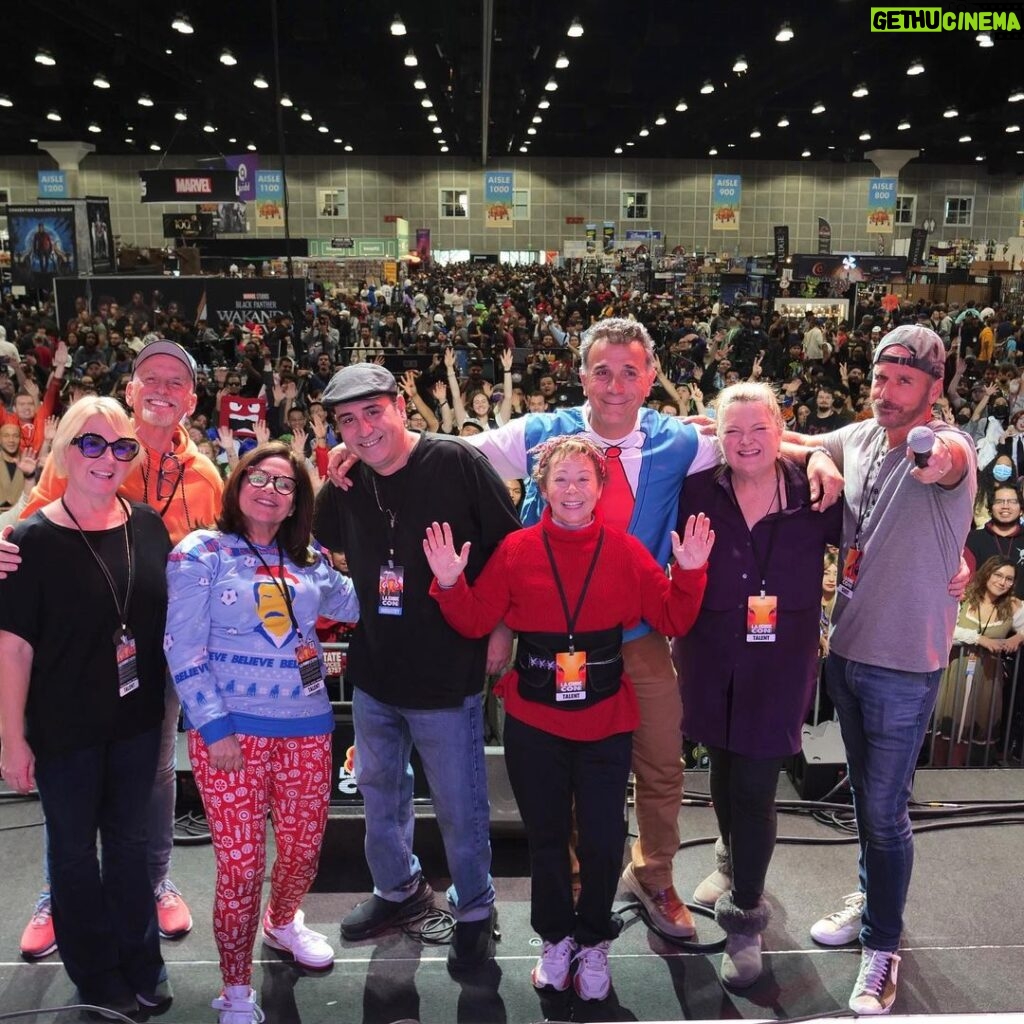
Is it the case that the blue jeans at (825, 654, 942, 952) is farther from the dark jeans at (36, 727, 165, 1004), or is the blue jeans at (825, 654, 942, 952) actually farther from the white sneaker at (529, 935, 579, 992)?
the dark jeans at (36, 727, 165, 1004)

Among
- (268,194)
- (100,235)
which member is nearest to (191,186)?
(100,235)

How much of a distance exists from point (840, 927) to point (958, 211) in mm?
39336

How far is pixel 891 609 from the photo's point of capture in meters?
2.52

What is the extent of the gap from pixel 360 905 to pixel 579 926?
2.50ft

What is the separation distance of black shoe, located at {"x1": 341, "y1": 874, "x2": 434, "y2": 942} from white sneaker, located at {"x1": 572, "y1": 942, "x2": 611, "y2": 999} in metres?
0.59

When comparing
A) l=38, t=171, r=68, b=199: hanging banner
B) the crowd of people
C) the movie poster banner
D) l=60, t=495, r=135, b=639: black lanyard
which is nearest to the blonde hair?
the crowd of people

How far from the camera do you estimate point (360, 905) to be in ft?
9.93

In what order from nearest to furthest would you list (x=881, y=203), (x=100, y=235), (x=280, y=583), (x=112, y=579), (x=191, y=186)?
1. (x=112, y=579)
2. (x=280, y=583)
3. (x=191, y=186)
4. (x=100, y=235)
5. (x=881, y=203)

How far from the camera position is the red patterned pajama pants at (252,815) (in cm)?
245

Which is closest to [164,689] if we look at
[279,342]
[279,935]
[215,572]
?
[215,572]

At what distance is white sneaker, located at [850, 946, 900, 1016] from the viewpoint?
2590 millimetres

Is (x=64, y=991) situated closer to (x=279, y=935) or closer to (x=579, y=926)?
(x=279, y=935)

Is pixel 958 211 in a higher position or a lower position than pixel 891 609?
higher

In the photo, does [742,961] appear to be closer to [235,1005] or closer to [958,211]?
[235,1005]
